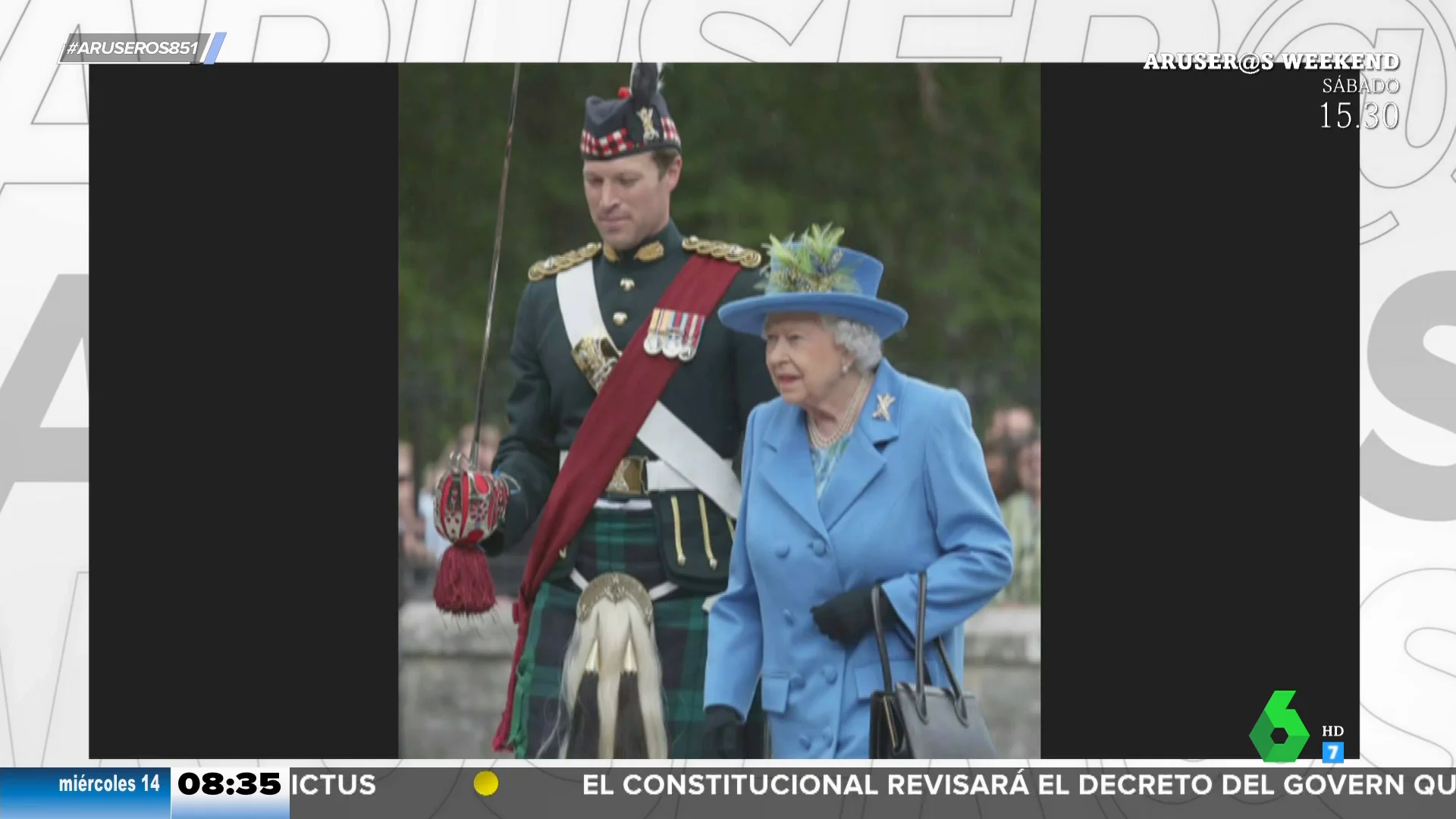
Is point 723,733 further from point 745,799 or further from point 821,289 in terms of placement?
point 821,289

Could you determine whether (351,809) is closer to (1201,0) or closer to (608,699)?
(608,699)

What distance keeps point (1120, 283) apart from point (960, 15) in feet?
3.01

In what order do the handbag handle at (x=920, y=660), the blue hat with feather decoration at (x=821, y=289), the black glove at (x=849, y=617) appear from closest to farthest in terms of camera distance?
the handbag handle at (x=920, y=660) < the black glove at (x=849, y=617) < the blue hat with feather decoration at (x=821, y=289)

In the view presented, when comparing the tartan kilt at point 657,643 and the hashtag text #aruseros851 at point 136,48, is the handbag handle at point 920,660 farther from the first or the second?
the hashtag text #aruseros851 at point 136,48

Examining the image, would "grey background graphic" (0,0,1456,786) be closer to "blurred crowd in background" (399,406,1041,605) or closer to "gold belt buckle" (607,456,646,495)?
"blurred crowd in background" (399,406,1041,605)

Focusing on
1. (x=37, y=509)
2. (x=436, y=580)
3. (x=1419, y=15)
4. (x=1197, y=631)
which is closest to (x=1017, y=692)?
(x=1197, y=631)

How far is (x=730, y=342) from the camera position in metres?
8.20

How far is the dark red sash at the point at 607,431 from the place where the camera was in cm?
818

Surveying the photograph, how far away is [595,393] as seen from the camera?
8227mm

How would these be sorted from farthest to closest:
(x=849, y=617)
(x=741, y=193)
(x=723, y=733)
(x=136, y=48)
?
(x=741, y=193) → (x=136, y=48) → (x=723, y=733) → (x=849, y=617)

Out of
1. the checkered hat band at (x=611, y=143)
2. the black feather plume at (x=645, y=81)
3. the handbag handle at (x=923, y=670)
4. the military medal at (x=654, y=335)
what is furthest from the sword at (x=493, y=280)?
the handbag handle at (x=923, y=670)

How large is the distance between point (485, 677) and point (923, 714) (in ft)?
6.11

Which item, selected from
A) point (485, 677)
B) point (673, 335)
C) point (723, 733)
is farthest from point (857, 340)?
point (485, 677)

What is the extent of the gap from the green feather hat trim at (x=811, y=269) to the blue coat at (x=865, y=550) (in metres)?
0.29
